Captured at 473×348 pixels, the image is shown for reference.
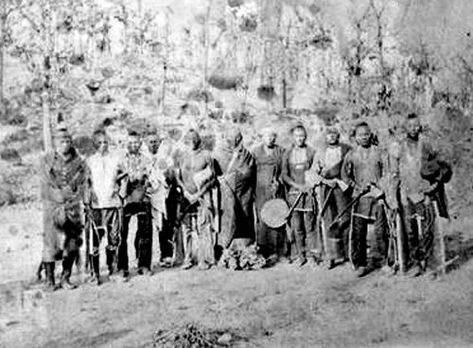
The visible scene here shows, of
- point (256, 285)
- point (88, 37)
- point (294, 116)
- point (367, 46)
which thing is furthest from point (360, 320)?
point (88, 37)

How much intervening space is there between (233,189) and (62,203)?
4.49 feet

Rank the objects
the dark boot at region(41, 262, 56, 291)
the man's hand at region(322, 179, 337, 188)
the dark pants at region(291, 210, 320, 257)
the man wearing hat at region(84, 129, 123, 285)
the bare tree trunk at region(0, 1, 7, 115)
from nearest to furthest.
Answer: the dark boot at region(41, 262, 56, 291), the man wearing hat at region(84, 129, 123, 285), the man's hand at region(322, 179, 337, 188), the bare tree trunk at region(0, 1, 7, 115), the dark pants at region(291, 210, 320, 257)

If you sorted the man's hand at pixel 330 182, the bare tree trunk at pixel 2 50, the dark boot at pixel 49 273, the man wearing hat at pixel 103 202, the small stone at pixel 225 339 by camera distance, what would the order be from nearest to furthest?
1. the small stone at pixel 225 339
2. the dark boot at pixel 49 273
3. the man wearing hat at pixel 103 202
4. the man's hand at pixel 330 182
5. the bare tree trunk at pixel 2 50

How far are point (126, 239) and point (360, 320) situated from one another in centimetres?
194

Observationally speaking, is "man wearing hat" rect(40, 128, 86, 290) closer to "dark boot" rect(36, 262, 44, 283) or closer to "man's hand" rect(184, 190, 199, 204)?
"dark boot" rect(36, 262, 44, 283)

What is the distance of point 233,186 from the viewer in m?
6.69

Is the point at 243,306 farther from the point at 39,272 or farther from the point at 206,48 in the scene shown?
the point at 206,48

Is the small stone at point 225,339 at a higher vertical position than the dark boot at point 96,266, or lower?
lower

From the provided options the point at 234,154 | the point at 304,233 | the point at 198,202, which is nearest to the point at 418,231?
the point at 304,233

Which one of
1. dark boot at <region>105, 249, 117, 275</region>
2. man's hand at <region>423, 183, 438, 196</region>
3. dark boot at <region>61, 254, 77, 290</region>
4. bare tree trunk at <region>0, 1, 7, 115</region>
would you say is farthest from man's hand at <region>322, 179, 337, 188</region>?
bare tree trunk at <region>0, 1, 7, 115</region>

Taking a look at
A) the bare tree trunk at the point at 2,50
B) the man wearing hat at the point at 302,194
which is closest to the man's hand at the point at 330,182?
the man wearing hat at the point at 302,194

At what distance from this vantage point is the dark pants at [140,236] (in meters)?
6.45

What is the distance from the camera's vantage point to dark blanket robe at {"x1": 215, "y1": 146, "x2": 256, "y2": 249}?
668cm

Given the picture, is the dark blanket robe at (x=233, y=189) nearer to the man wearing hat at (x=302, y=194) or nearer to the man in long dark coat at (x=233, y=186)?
the man in long dark coat at (x=233, y=186)
